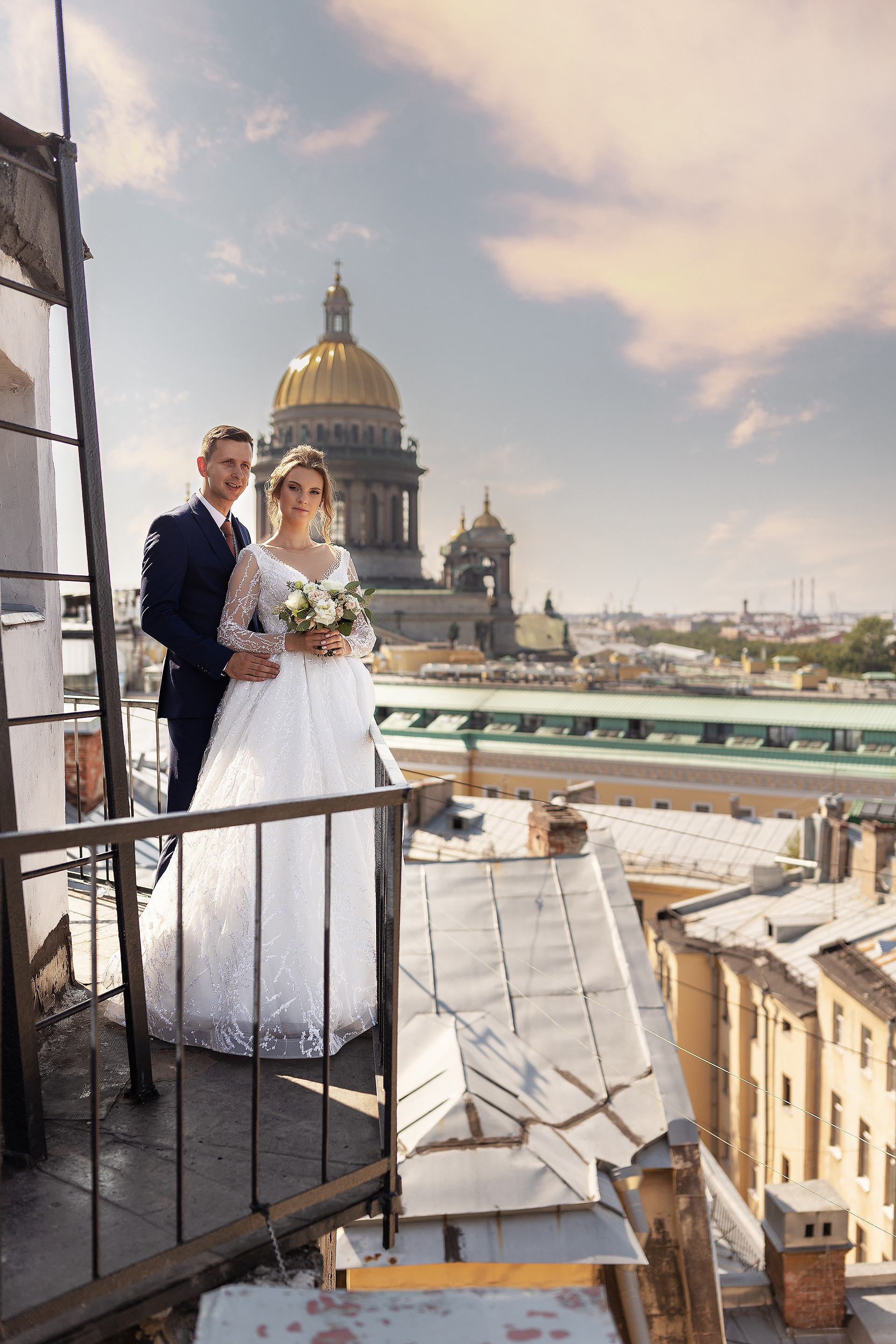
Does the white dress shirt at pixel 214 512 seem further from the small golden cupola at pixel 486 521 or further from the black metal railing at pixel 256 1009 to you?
the small golden cupola at pixel 486 521

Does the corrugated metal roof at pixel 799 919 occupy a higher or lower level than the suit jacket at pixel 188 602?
lower

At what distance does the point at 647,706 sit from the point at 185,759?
2929 cm

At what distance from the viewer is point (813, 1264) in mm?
8844

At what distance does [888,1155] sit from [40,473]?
39.0 feet

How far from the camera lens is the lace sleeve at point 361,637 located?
3648 mm

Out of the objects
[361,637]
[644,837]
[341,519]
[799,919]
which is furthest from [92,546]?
[341,519]

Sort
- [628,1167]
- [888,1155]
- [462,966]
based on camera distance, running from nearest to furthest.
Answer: [628,1167], [462,966], [888,1155]

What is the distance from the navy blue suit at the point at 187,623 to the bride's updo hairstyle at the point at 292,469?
0.76 feet

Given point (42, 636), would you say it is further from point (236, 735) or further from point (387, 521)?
point (387, 521)

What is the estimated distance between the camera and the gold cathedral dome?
64000mm

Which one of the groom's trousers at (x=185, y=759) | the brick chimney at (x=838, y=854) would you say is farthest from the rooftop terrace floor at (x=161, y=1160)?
the brick chimney at (x=838, y=854)

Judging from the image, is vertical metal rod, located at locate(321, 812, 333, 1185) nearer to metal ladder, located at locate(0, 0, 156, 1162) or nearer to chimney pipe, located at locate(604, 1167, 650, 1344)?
metal ladder, located at locate(0, 0, 156, 1162)

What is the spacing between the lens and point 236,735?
346 cm

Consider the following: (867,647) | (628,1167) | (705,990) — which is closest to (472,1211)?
(628,1167)
